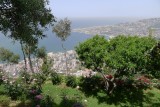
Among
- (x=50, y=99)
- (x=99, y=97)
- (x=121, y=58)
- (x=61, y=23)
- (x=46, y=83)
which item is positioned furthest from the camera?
(x=61, y=23)

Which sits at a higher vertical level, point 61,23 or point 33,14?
point 33,14

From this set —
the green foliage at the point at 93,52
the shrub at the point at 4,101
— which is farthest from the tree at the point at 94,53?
the shrub at the point at 4,101

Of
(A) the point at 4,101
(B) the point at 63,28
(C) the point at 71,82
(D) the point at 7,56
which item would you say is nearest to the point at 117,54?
(C) the point at 71,82

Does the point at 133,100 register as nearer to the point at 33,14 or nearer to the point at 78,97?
the point at 78,97


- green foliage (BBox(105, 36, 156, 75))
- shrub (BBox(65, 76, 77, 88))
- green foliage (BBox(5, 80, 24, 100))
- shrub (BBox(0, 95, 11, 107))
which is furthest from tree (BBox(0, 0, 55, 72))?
shrub (BBox(65, 76, 77, 88))

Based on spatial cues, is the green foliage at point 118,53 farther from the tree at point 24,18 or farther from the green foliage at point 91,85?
the tree at point 24,18

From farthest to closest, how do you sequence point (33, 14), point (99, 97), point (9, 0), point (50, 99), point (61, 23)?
point (61, 23)
point (99, 97)
point (50, 99)
point (33, 14)
point (9, 0)

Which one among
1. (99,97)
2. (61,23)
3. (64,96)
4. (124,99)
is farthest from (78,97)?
(61,23)

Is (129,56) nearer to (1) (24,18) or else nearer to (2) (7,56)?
(1) (24,18)
